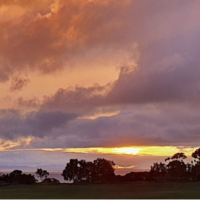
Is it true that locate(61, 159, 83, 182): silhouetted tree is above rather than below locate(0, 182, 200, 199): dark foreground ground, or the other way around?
above

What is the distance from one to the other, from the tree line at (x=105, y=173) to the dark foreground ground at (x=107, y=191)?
81cm

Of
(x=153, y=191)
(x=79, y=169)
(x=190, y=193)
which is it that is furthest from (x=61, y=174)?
(x=190, y=193)

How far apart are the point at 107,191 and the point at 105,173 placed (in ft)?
10.3

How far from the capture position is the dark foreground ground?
17.8 meters

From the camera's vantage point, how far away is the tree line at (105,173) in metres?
21.7

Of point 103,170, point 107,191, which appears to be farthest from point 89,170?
point 107,191

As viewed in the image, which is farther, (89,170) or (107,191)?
(89,170)

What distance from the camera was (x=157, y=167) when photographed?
73.8ft

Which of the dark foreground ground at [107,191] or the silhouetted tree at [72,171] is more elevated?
the silhouetted tree at [72,171]

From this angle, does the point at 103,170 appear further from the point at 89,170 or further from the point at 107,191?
the point at 107,191

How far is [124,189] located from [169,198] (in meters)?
2.19

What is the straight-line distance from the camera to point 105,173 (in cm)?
2172

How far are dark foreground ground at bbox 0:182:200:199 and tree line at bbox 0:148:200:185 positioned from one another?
2.65 ft

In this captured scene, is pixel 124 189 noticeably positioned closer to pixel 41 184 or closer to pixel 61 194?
pixel 61 194
